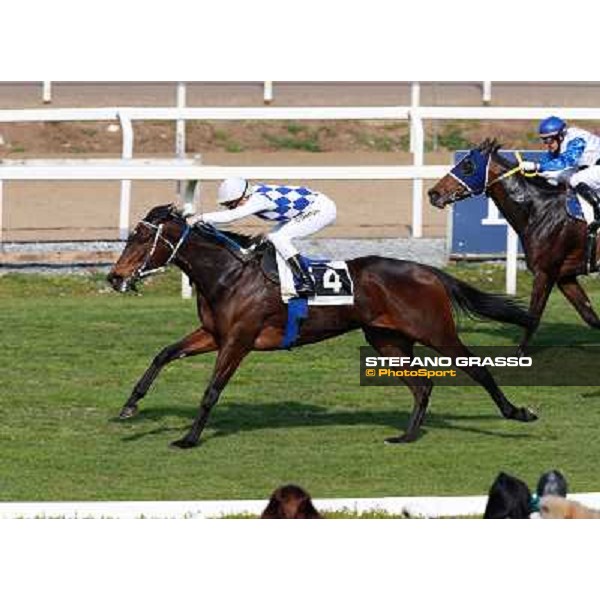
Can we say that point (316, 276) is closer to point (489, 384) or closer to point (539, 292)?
point (489, 384)

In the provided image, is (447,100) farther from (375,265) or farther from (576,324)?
(375,265)

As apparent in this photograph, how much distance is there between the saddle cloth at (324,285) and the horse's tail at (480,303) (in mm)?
562

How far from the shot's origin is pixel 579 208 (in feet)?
47.4

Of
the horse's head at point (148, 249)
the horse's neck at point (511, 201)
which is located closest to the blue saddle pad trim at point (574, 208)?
the horse's neck at point (511, 201)

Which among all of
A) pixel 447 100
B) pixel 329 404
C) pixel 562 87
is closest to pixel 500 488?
pixel 329 404

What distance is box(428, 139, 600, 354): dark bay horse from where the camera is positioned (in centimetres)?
1416

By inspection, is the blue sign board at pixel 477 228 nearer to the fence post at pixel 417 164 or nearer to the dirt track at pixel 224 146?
the fence post at pixel 417 164

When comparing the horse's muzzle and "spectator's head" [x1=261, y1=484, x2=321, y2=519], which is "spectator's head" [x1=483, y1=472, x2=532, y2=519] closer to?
"spectator's head" [x1=261, y1=484, x2=321, y2=519]

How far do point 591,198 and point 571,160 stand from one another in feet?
1.12

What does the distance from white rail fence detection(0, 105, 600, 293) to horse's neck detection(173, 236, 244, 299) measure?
12.1 ft

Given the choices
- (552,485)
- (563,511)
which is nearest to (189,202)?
(552,485)

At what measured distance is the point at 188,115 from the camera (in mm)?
19391

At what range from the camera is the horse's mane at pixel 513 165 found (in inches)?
559

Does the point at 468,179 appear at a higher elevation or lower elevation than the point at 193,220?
higher
